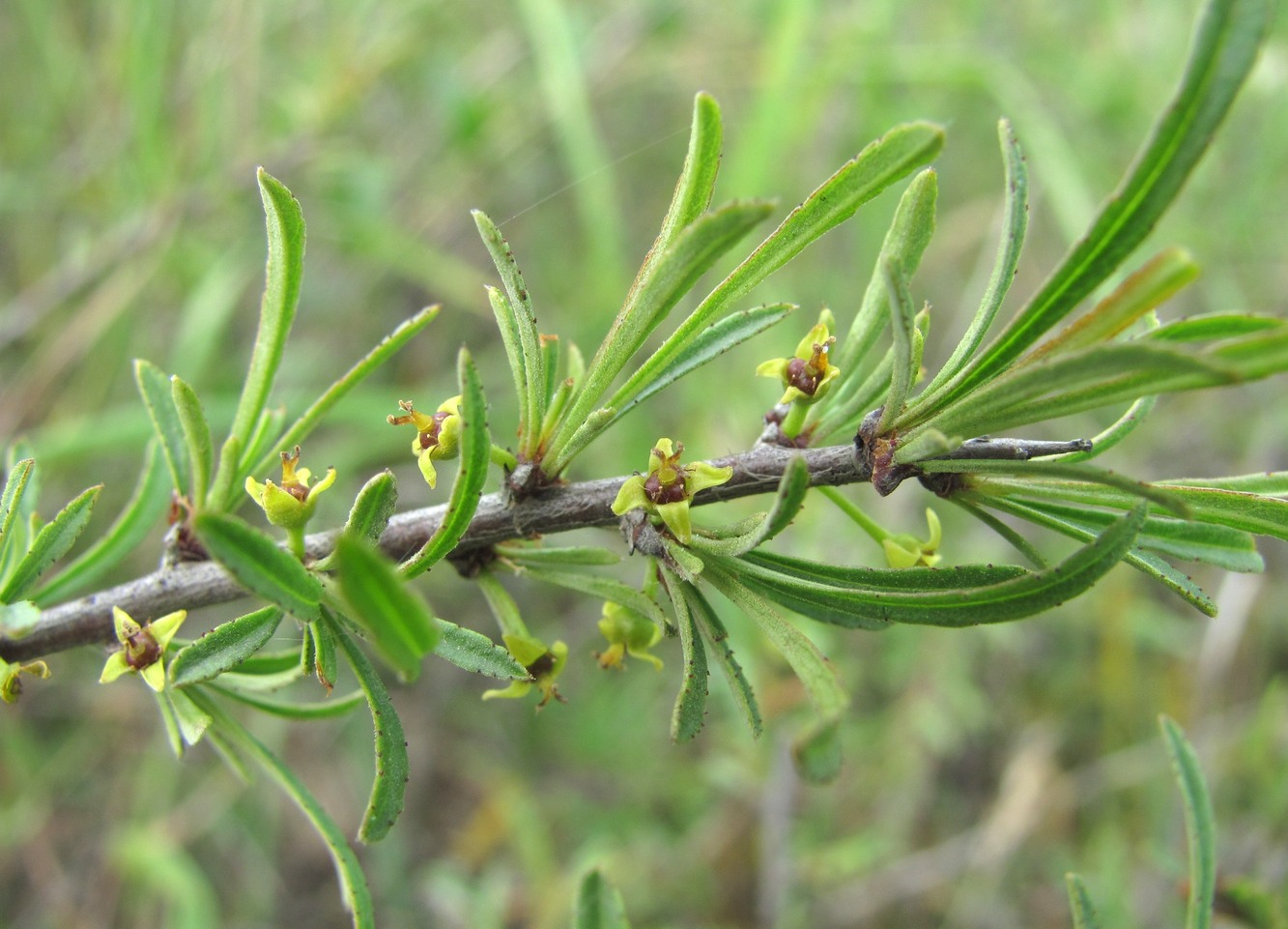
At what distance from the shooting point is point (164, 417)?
3.15 ft

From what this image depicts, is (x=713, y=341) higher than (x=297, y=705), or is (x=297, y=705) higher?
(x=713, y=341)

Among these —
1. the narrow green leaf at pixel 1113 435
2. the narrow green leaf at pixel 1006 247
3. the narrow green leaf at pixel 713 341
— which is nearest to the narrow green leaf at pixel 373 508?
the narrow green leaf at pixel 713 341

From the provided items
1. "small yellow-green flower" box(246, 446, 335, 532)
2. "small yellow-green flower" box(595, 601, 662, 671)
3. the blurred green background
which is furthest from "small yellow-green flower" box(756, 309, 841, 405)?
the blurred green background

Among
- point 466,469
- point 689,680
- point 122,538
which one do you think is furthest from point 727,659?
point 122,538

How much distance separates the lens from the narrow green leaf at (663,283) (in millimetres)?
578

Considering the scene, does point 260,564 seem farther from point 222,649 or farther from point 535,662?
point 535,662

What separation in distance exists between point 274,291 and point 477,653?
1.33 feet

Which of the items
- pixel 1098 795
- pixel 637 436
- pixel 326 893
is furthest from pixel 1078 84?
pixel 326 893

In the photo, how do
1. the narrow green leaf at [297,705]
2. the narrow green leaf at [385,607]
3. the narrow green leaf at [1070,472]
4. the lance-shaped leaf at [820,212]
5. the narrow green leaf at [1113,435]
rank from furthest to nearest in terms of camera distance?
the narrow green leaf at [297,705], the narrow green leaf at [1113,435], the lance-shaped leaf at [820,212], the narrow green leaf at [1070,472], the narrow green leaf at [385,607]

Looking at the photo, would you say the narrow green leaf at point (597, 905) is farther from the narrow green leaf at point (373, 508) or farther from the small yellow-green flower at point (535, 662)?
the narrow green leaf at point (373, 508)

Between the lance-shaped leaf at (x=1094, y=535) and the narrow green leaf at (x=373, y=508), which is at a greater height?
the narrow green leaf at (x=373, y=508)

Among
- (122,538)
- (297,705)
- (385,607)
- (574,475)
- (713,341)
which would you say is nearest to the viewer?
(385,607)

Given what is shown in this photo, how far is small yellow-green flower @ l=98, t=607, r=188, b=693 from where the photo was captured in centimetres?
81

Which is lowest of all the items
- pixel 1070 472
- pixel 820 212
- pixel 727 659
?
pixel 727 659
